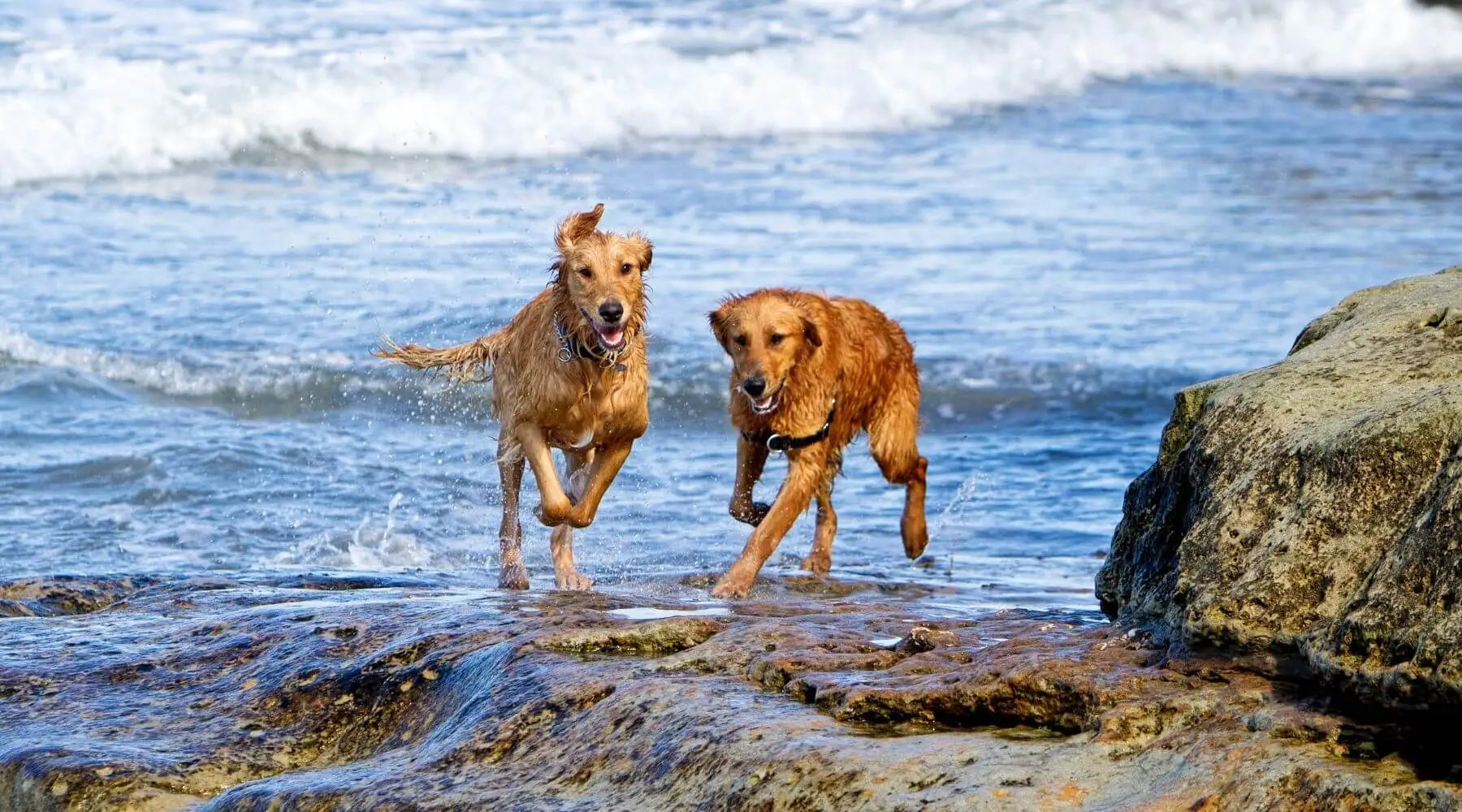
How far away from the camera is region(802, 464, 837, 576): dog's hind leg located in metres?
8.31

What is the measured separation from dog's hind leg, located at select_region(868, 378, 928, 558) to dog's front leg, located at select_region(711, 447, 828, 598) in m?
0.59

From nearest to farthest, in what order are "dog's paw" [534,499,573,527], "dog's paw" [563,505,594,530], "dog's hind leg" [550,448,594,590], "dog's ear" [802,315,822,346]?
"dog's paw" [534,499,573,527] < "dog's paw" [563,505,594,530] < "dog's hind leg" [550,448,594,590] < "dog's ear" [802,315,822,346]

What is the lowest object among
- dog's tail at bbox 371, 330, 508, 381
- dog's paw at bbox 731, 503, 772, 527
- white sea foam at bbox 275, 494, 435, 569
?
white sea foam at bbox 275, 494, 435, 569

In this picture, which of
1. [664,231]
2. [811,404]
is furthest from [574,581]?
[664,231]

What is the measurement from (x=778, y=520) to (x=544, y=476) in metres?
0.98

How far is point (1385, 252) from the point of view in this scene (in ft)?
55.4

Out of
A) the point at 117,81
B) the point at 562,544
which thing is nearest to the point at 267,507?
the point at 562,544

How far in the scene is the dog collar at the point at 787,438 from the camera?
7.79 metres

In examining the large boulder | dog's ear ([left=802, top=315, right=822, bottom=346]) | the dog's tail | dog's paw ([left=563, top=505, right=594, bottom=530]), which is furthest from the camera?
the dog's tail

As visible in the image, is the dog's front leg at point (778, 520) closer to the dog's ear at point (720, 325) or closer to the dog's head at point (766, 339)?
the dog's head at point (766, 339)

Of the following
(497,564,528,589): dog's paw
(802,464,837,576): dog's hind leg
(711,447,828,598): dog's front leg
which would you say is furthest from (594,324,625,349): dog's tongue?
(802,464,837,576): dog's hind leg

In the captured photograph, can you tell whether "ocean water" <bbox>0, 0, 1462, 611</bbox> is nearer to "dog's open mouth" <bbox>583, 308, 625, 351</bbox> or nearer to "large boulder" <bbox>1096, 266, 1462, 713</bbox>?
"dog's open mouth" <bbox>583, 308, 625, 351</bbox>

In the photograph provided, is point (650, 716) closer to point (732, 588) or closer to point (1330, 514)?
point (1330, 514)

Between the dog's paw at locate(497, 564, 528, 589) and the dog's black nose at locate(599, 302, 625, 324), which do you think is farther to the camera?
the dog's paw at locate(497, 564, 528, 589)
